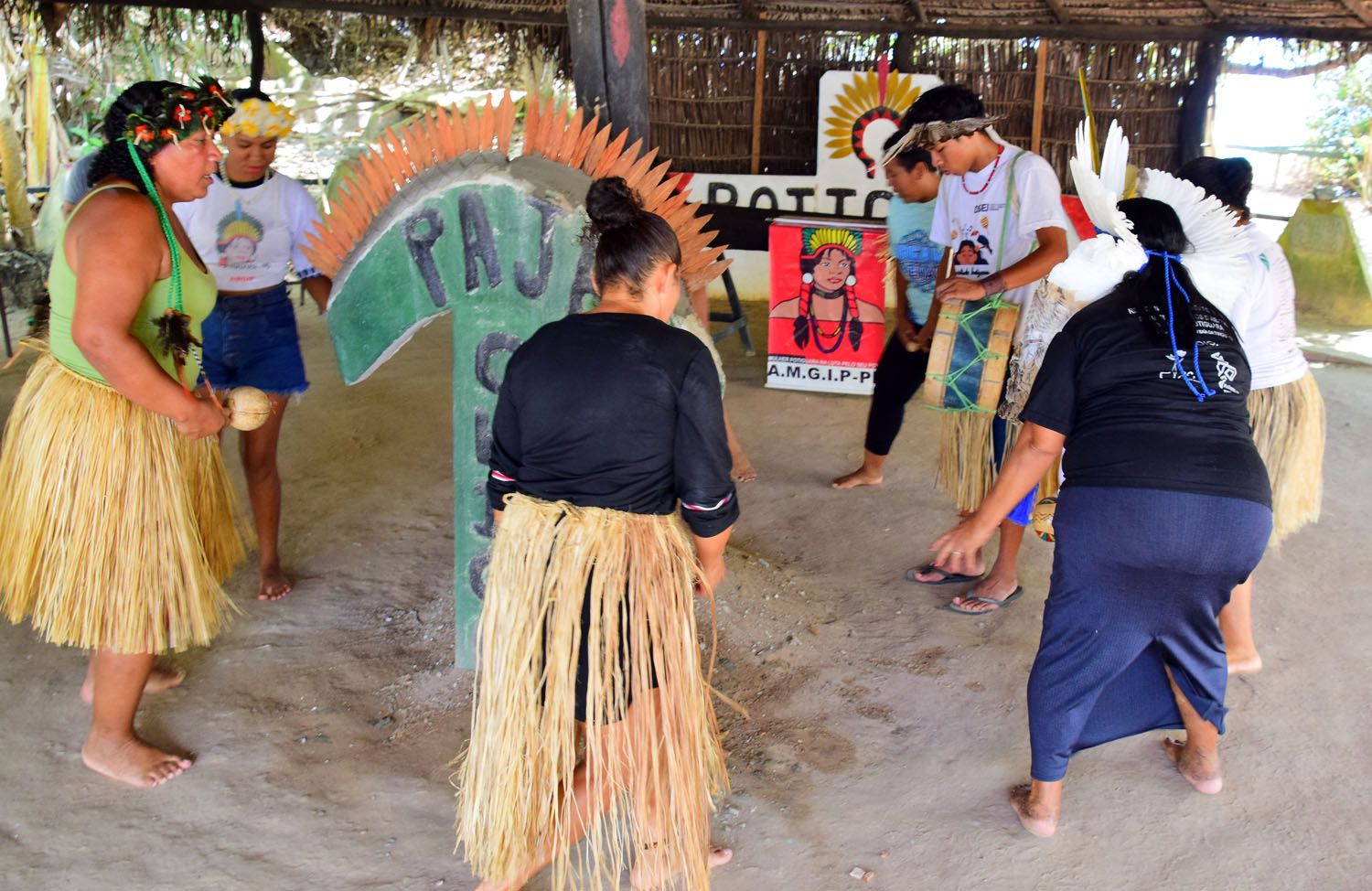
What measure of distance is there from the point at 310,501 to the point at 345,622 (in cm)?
104

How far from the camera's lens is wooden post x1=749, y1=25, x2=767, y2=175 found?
6.66 m

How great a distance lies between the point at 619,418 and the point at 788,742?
1.23 m

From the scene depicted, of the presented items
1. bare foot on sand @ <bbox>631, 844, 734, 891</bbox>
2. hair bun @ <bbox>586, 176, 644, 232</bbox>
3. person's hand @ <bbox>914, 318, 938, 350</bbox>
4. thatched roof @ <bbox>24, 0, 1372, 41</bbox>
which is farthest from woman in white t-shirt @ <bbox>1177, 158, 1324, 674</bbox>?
thatched roof @ <bbox>24, 0, 1372, 41</bbox>

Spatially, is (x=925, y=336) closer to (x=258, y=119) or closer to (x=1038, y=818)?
(x=1038, y=818)

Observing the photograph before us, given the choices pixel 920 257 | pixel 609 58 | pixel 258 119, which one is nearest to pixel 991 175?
pixel 920 257

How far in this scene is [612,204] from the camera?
189 centimetres

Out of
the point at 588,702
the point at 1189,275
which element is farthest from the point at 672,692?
the point at 1189,275

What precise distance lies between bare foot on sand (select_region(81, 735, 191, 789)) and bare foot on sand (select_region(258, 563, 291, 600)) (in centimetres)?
85

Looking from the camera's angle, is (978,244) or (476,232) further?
(978,244)

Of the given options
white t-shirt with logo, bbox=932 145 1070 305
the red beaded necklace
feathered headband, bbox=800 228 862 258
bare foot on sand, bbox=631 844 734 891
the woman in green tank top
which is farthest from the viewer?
feathered headband, bbox=800 228 862 258

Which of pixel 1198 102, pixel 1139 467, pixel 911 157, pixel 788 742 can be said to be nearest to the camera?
pixel 1139 467

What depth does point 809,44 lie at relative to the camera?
6.70 m

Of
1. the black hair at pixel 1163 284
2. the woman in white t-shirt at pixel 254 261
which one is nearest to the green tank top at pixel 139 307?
the woman in white t-shirt at pixel 254 261

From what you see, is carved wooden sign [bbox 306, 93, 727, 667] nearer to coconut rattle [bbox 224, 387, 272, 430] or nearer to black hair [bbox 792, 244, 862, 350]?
coconut rattle [bbox 224, 387, 272, 430]
